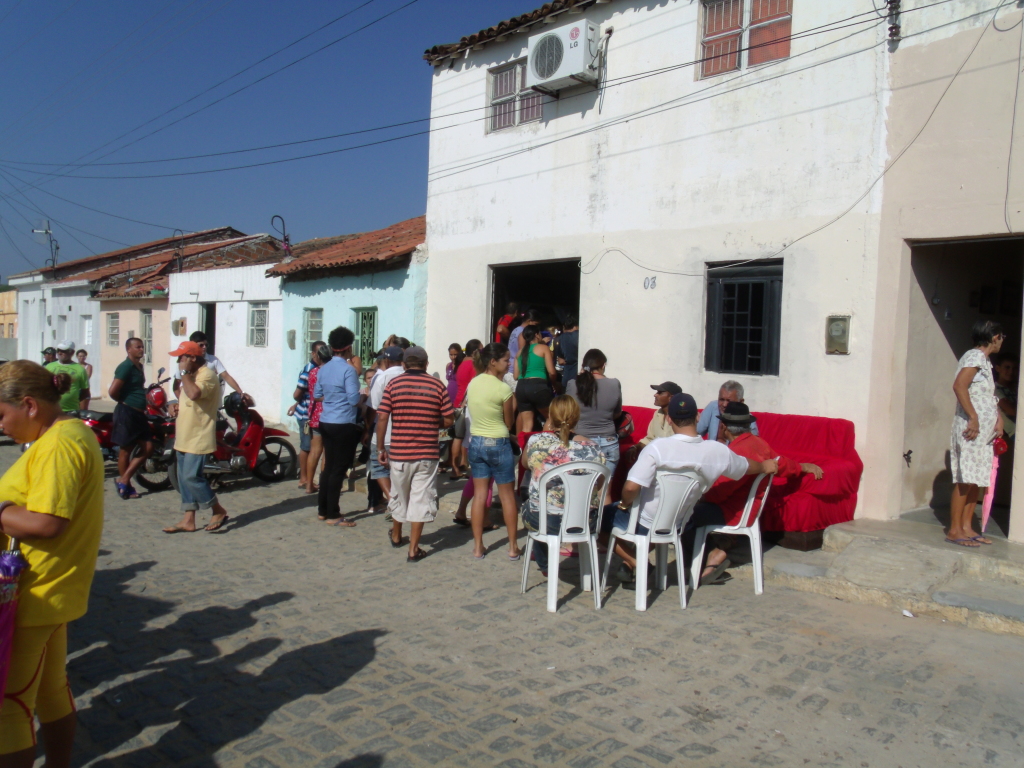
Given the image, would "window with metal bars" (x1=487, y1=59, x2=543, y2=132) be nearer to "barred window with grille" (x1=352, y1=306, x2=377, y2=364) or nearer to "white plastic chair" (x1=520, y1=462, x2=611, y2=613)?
"barred window with grille" (x1=352, y1=306, x2=377, y2=364)

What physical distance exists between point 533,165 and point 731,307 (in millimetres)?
3649

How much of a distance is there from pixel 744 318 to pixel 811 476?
2306 millimetres

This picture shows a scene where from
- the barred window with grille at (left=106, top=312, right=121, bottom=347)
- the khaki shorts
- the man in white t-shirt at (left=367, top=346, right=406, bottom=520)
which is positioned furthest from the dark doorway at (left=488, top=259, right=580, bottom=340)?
the barred window with grille at (left=106, top=312, right=121, bottom=347)

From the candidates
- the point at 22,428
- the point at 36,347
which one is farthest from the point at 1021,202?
the point at 36,347

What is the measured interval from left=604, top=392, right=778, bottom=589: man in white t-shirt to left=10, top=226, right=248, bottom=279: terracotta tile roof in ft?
85.7

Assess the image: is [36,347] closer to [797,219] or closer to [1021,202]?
[797,219]

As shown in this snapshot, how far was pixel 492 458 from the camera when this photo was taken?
6.58m

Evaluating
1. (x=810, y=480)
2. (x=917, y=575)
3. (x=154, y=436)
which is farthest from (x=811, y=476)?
(x=154, y=436)

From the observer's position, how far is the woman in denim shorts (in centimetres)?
658

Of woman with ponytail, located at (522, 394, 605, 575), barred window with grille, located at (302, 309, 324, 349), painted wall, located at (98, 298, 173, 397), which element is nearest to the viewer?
woman with ponytail, located at (522, 394, 605, 575)

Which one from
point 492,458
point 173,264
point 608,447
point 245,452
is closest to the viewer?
point 492,458

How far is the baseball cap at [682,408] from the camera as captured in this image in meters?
5.27

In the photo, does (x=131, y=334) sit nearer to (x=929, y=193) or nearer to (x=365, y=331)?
(x=365, y=331)

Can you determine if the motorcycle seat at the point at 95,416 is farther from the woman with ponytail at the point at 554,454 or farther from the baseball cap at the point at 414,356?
the woman with ponytail at the point at 554,454
